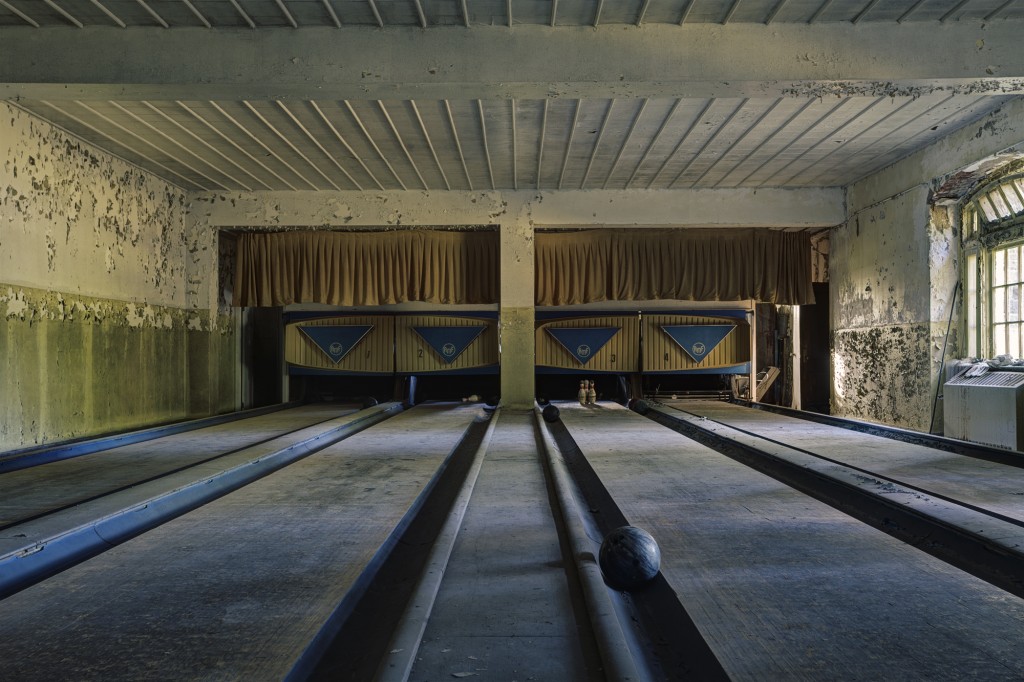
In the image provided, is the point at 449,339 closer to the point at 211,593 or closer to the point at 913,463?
the point at 913,463

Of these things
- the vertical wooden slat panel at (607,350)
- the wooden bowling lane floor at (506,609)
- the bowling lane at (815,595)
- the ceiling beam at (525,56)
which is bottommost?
the wooden bowling lane floor at (506,609)

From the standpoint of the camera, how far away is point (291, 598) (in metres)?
2.09

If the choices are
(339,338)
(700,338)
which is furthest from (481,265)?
(700,338)

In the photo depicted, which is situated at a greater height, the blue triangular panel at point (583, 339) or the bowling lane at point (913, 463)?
the blue triangular panel at point (583, 339)

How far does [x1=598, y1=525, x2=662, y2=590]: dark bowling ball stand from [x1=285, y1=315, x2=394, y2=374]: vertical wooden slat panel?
345 inches

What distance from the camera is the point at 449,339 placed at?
10.8 m

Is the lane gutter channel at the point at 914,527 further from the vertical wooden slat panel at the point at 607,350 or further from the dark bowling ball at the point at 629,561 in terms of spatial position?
the vertical wooden slat panel at the point at 607,350

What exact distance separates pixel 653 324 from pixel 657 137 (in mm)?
4293

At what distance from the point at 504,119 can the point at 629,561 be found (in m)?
5.24

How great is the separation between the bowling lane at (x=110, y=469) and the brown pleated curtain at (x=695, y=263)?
16.0 feet

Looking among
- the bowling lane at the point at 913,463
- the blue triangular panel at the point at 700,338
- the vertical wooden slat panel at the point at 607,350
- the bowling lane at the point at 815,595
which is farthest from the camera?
the vertical wooden slat panel at the point at 607,350

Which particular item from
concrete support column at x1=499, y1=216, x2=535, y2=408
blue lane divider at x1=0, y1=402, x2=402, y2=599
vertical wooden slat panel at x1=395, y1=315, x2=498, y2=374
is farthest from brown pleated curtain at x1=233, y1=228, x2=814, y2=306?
blue lane divider at x1=0, y1=402, x2=402, y2=599

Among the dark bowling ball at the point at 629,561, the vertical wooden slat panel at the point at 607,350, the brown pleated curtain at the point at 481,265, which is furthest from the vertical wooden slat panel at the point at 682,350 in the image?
the dark bowling ball at the point at 629,561

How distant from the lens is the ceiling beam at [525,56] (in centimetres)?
503
